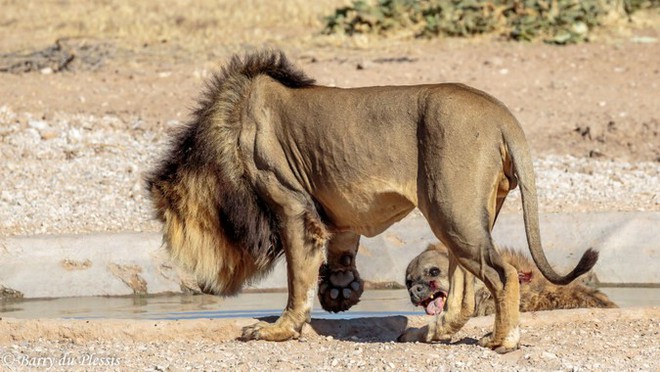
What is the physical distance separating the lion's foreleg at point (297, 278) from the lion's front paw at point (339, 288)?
0.81 feet

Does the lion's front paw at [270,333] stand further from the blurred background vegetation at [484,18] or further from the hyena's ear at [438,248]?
the blurred background vegetation at [484,18]

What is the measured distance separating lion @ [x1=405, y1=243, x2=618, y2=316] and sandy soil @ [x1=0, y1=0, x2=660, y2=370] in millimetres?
1000

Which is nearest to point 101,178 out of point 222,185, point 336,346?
point 222,185

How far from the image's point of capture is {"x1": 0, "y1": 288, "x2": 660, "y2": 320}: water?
9188 millimetres


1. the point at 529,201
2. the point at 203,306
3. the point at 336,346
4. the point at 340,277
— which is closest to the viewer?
the point at 529,201

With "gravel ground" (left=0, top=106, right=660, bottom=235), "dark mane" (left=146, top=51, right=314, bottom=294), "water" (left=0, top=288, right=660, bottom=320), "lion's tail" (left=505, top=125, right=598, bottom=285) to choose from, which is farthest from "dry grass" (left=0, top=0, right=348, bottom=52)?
"lion's tail" (left=505, top=125, right=598, bottom=285)

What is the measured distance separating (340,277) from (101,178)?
5.57 m

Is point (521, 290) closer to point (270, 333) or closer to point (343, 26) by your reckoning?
point (270, 333)

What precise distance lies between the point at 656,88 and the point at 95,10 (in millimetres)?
11161

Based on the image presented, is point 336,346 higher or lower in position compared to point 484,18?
higher

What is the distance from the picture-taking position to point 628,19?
19.6m

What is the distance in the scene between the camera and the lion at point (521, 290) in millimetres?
8719

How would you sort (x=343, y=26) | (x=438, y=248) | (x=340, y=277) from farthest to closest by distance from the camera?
(x=343, y=26)
(x=438, y=248)
(x=340, y=277)

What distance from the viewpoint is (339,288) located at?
24.8ft
